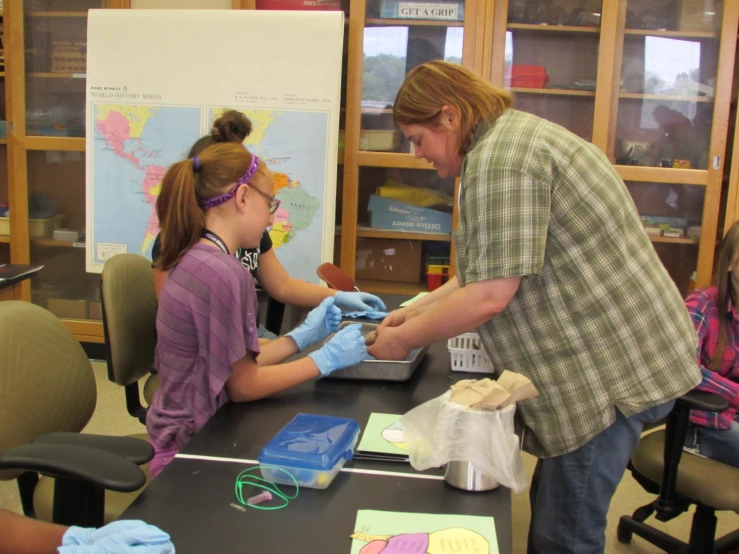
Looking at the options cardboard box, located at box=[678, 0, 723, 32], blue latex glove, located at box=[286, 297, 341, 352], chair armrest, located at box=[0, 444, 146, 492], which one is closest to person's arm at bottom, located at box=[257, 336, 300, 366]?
blue latex glove, located at box=[286, 297, 341, 352]

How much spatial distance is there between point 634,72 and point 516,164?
8.07 feet

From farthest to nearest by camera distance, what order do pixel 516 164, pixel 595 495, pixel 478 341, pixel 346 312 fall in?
1. pixel 346 312
2. pixel 478 341
3. pixel 595 495
4. pixel 516 164

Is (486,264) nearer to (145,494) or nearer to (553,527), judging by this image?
(553,527)

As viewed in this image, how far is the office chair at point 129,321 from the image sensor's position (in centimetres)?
182

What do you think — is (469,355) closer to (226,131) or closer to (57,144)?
(226,131)

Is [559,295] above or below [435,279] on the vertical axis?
above

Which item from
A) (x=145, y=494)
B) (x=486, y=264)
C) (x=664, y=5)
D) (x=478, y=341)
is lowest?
(x=145, y=494)

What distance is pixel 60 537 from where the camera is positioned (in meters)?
1.13

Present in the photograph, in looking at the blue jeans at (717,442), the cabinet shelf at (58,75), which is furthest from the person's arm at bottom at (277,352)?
the cabinet shelf at (58,75)

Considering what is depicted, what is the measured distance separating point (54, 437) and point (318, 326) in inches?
26.5

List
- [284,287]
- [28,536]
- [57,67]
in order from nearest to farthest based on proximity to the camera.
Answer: [28,536] → [284,287] → [57,67]

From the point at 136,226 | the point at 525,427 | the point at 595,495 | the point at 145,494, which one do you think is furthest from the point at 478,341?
the point at 136,226

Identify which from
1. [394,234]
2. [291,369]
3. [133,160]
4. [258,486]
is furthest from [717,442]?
[133,160]

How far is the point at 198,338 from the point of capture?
54.6 inches
